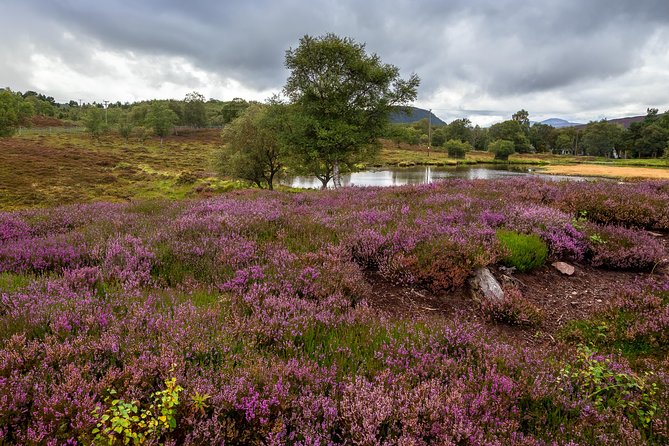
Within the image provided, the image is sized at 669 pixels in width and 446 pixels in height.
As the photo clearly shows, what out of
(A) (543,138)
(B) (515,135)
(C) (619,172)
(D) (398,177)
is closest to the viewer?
(C) (619,172)

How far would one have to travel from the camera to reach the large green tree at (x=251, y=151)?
35322 mm

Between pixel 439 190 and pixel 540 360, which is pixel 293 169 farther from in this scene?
pixel 540 360

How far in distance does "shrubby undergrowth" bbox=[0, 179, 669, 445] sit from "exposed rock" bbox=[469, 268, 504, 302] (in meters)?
0.23

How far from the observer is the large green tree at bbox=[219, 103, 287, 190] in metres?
35.3

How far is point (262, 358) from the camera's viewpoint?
2.86 meters

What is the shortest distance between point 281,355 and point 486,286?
3.71m

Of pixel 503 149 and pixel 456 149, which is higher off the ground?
pixel 456 149

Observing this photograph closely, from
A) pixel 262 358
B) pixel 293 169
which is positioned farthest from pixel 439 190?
pixel 293 169

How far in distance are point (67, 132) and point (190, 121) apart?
45.9 meters

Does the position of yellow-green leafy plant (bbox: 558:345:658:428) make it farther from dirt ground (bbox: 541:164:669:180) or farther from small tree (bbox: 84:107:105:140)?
small tree (bbox: 84:107:105:140)

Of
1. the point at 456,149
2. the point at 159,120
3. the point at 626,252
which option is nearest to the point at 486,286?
the point at 626,252

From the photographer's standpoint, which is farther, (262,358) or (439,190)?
(439,190)

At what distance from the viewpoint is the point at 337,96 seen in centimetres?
2812

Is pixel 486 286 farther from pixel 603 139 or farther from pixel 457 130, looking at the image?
pixel 457 130
